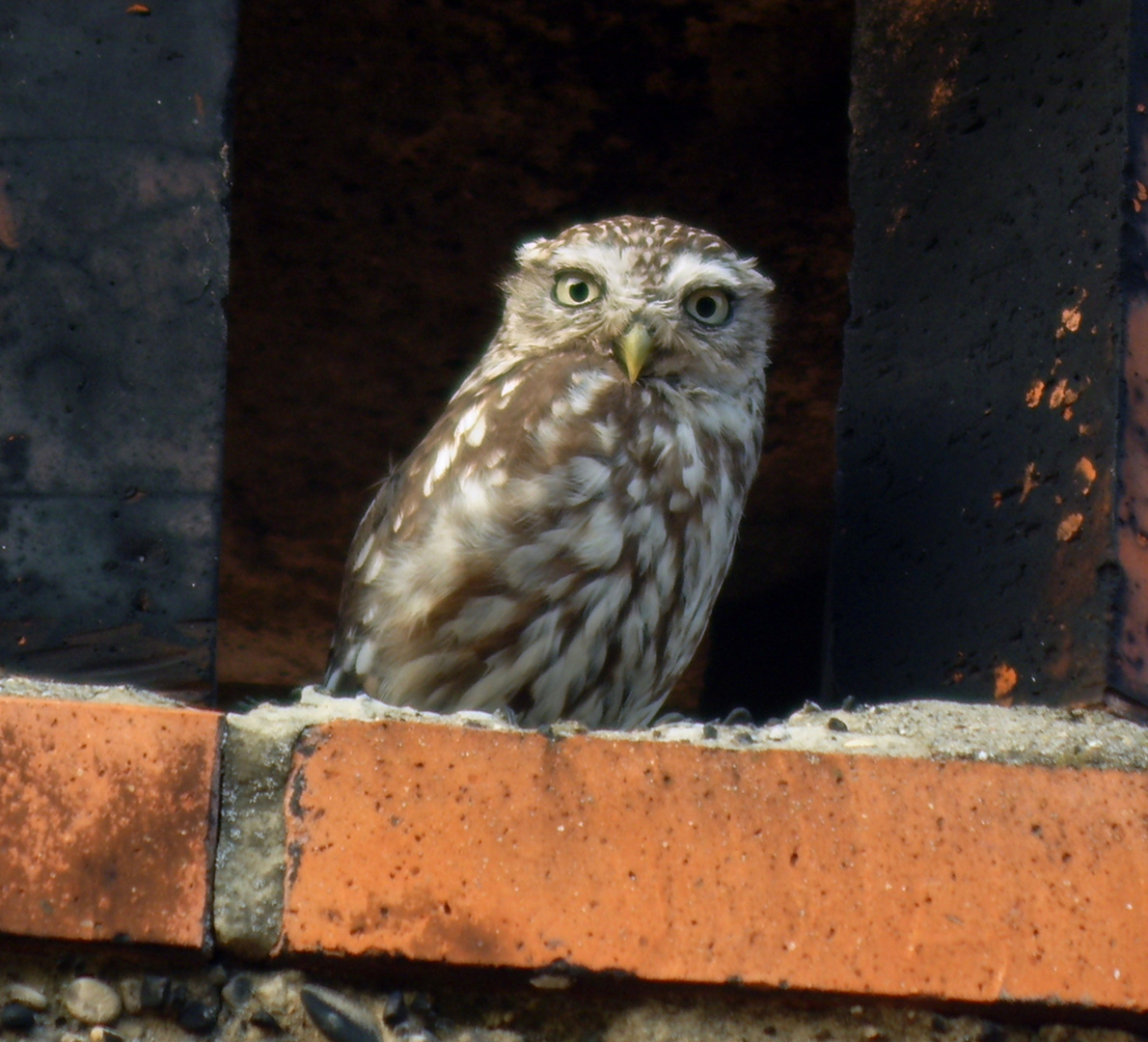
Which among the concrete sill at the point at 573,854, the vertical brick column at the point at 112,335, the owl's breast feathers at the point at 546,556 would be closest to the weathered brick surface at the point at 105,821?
the concrete sill at the point at 573,854

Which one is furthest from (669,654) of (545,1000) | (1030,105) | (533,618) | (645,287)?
(545,1000)

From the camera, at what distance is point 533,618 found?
2.54m

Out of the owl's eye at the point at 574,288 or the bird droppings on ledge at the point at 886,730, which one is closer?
the bird droppings on ledge at the point at 886,730

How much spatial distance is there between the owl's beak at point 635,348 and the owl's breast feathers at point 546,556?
32 millimetres

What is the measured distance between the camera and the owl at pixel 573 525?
2533 mm

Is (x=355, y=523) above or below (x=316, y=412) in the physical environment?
below

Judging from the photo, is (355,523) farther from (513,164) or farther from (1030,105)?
(1030,105)

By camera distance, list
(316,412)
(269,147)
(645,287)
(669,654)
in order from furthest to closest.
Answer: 1. (316,412)
2. (269,147)
3. (645,287)
4. (669,654)

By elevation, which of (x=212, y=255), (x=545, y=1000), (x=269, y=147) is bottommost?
(x=545, y=1000)

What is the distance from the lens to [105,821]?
1555 mm

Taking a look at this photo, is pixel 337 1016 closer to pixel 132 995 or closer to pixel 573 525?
pixel 132 995

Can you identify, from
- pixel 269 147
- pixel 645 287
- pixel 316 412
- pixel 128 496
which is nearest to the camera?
pixel 128 496

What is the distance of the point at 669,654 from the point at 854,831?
3.74 ft

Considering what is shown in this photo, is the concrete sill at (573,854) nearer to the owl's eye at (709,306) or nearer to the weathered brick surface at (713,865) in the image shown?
the weathered brick surface at (713,865)
